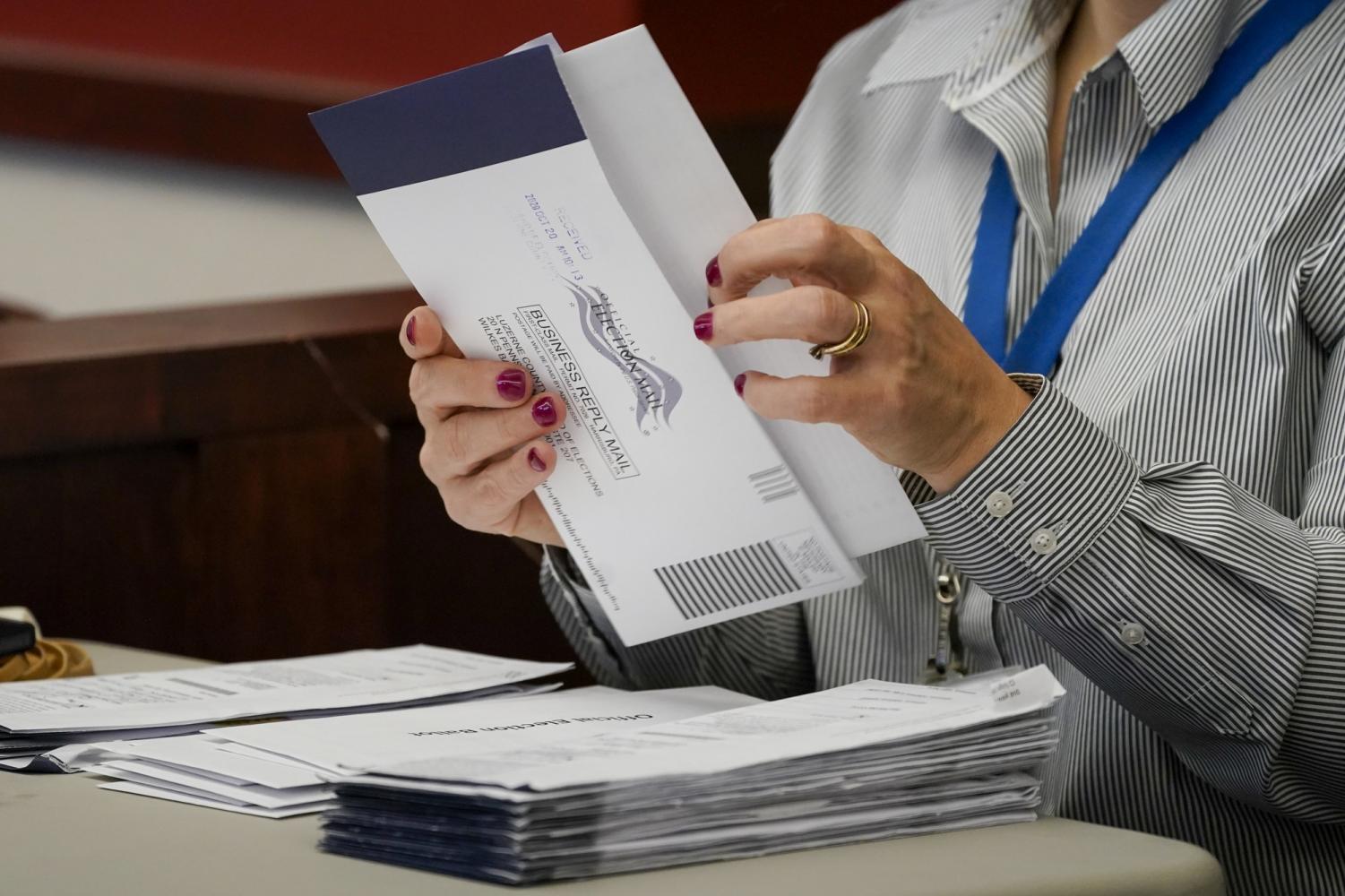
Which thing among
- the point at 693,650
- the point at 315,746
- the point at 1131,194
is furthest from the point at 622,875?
the point at 1131,194

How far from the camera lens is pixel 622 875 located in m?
0.61

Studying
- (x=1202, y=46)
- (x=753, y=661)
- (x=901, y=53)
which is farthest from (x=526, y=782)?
(x=901, y=53)

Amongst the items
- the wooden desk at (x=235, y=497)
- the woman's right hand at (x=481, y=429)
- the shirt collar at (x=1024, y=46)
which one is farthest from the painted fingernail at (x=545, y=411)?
the wooden desk at (x=235, y=497)

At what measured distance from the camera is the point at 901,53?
1.39m

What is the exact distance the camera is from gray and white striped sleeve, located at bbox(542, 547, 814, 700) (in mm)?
1131

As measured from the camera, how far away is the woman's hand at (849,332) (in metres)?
0.77

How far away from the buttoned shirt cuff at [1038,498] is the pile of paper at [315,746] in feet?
0.59

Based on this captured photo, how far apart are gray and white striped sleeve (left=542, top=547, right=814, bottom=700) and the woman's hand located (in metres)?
0.35

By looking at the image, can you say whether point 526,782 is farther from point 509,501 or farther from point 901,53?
point 901,53

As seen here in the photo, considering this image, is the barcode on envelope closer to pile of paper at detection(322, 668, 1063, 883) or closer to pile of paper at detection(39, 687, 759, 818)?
pile of paper at detection(39, 687, 759, 818)

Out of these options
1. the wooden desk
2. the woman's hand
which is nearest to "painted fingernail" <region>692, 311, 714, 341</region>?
the woman's hand

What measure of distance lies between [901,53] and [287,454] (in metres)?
0.75

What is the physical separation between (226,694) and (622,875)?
1.41ft

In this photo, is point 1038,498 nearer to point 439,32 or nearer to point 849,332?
point 849,332
